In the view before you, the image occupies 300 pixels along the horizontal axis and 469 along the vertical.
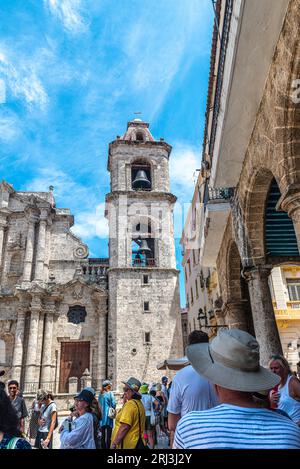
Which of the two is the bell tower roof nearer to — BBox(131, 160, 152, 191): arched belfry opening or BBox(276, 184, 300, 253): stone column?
BBox(131, 160, 152, 191): arched belfry opening

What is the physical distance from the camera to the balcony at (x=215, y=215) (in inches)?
317

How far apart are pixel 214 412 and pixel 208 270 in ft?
60.5

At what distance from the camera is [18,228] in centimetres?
2341

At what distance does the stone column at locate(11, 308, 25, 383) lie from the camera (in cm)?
1819

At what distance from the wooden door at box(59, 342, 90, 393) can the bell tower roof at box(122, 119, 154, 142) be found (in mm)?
14885

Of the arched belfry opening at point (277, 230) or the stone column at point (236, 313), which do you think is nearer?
the arched belfry opening at point (277, 230)

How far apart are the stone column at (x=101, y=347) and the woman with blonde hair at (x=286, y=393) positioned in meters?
16.7

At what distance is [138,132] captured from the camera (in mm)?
26234

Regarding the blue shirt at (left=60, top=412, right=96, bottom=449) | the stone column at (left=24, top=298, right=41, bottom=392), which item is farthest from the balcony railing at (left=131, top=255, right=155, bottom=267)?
the blue shirt at (left=60, top=412, right=96, bottom=449)

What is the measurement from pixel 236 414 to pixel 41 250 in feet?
71.9

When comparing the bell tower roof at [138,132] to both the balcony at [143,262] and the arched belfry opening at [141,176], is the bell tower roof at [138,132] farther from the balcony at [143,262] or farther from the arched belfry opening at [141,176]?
the balcony at [143,262]

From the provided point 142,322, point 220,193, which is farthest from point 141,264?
point 220,193

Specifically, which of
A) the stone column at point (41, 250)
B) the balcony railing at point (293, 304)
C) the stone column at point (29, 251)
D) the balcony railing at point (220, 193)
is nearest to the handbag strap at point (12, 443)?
the balcony railing at point (220, 193)
